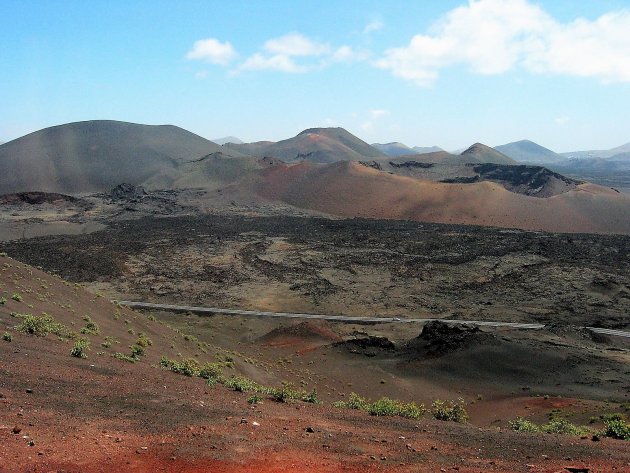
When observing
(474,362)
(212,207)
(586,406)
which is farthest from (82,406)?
(212,207)

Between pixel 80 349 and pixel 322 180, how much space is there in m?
92.0

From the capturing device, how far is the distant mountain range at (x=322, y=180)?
84375mm

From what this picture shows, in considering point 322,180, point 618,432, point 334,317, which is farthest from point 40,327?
point 322,180

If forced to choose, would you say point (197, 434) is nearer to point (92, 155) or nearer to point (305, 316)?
point (305, 316)

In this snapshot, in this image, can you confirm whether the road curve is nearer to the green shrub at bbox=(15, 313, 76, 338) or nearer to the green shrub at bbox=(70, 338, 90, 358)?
the green shrub at bbox=(15, 313, 76, 338)

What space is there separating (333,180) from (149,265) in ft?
191

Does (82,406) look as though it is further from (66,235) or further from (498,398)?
(66,235)

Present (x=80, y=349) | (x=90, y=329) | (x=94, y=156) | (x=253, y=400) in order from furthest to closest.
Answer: (x=94, y=156)
(x=90, y=329)
(x=80, y=349)
(x=253, y=400)

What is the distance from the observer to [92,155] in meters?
136

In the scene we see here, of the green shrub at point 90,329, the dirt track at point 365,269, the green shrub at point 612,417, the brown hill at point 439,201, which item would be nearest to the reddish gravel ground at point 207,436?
the green shrub at point 90,329

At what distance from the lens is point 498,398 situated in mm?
21906

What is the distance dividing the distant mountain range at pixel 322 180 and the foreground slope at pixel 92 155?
0.25 m

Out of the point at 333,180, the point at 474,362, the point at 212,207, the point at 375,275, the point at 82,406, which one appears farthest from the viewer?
the point at 333,180

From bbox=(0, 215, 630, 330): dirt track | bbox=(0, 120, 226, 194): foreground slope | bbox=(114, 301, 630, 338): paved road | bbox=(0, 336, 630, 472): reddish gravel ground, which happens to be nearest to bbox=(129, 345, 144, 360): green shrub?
bbox=(0, 336, 630, 472): reddish gravel ground
